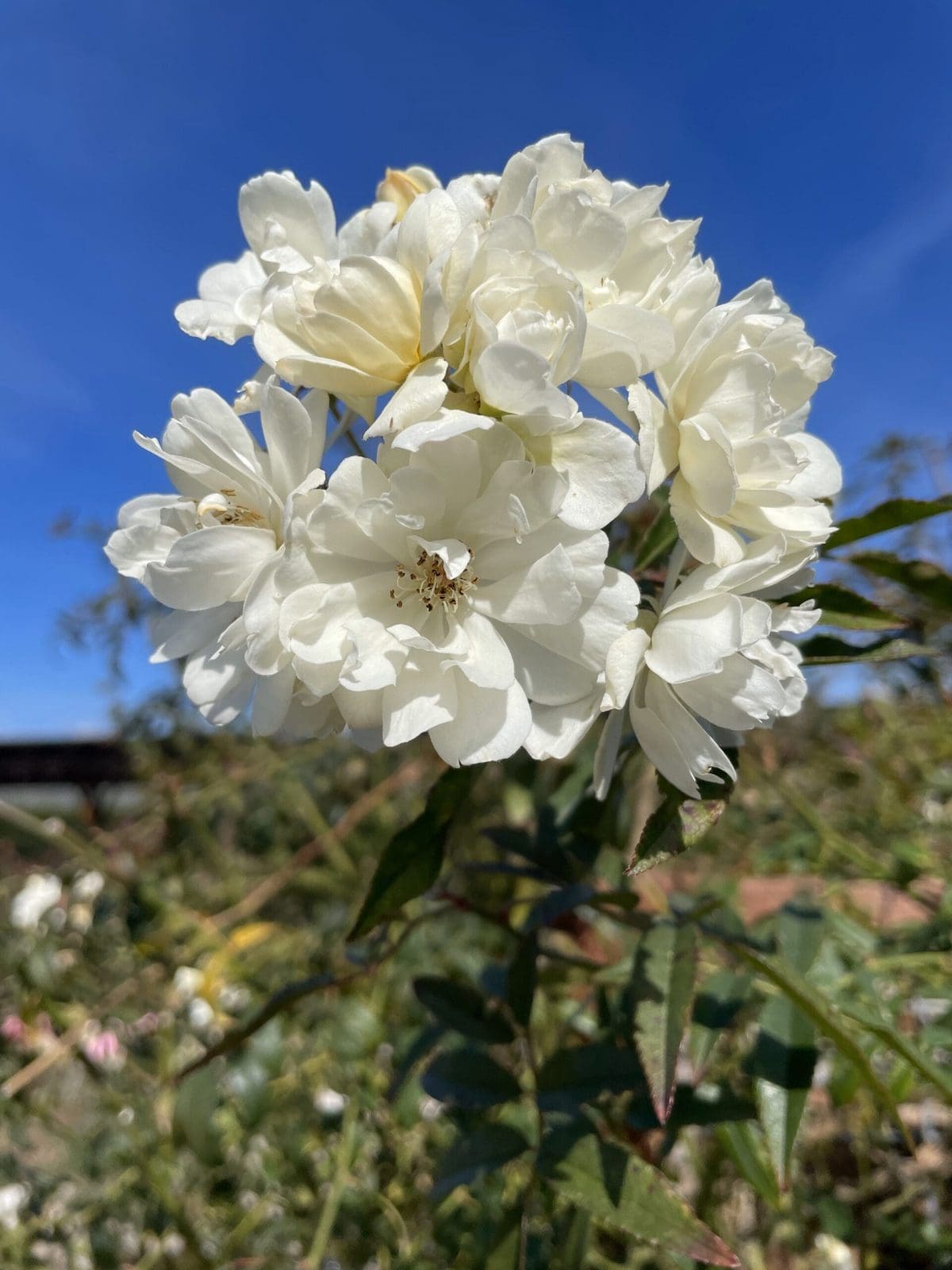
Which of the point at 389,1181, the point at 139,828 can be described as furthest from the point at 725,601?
the point at 139,828

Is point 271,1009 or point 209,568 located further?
point 271,1009

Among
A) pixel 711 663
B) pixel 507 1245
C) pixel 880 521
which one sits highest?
pixel 880 521

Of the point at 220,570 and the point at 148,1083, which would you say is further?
the point at 148,1083

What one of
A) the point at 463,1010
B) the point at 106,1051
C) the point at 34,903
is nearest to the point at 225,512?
the point at 463,1010

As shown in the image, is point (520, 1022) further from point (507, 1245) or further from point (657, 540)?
point (657, 540)

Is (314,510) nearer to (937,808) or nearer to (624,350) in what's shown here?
(624,350)

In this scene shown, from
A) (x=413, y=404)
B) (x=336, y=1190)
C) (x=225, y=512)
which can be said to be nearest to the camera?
(x=413, y=404)
